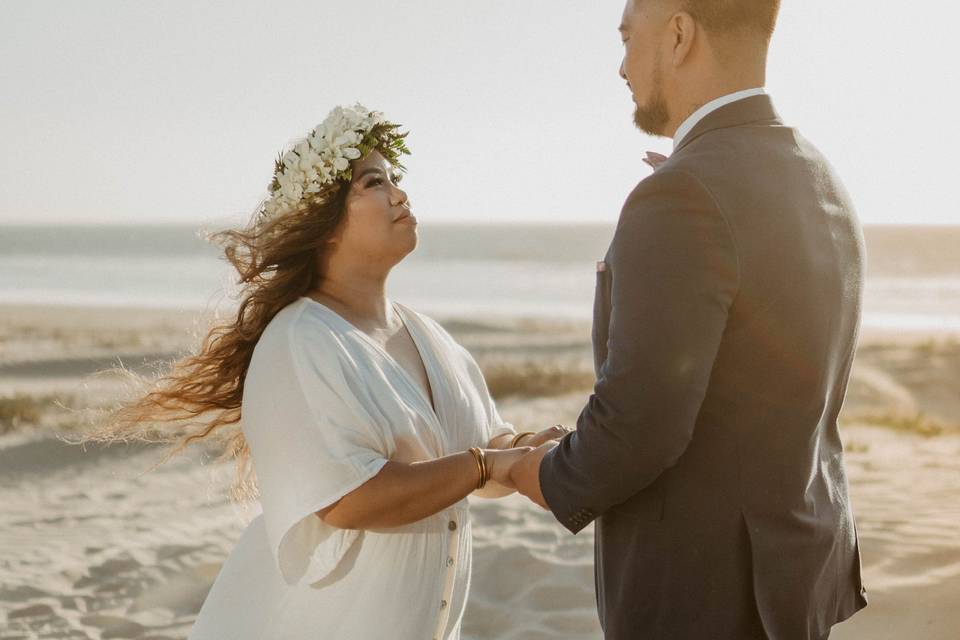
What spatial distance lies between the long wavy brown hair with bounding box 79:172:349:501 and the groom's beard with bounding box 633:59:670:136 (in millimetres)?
1158

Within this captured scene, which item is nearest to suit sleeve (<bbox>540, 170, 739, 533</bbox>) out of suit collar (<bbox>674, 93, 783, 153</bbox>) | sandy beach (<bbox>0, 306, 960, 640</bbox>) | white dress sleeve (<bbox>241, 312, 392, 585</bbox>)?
suit collar (<bbox>674, 93, 783, 153</bbox>)

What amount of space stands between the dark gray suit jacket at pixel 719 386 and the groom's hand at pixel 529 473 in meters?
0.21

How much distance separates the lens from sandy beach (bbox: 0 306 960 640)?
5730 millimetres

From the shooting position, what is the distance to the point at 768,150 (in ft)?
9.03

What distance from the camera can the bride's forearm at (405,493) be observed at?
10.5 feet

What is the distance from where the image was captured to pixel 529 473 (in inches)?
123

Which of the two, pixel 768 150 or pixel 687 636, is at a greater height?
pixel 768 150

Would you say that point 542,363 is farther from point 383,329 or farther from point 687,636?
point 687,636

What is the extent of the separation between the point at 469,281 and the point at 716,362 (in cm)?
4057

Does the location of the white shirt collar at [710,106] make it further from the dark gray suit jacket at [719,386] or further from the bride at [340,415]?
the bride at [340,415]

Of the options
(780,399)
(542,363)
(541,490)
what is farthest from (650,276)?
(542,363)

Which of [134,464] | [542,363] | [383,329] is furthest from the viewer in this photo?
[542,363]

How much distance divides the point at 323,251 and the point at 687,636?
1747mm

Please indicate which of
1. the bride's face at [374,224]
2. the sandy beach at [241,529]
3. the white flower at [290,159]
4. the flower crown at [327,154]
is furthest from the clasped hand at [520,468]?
the sandy beach at [241,529]
